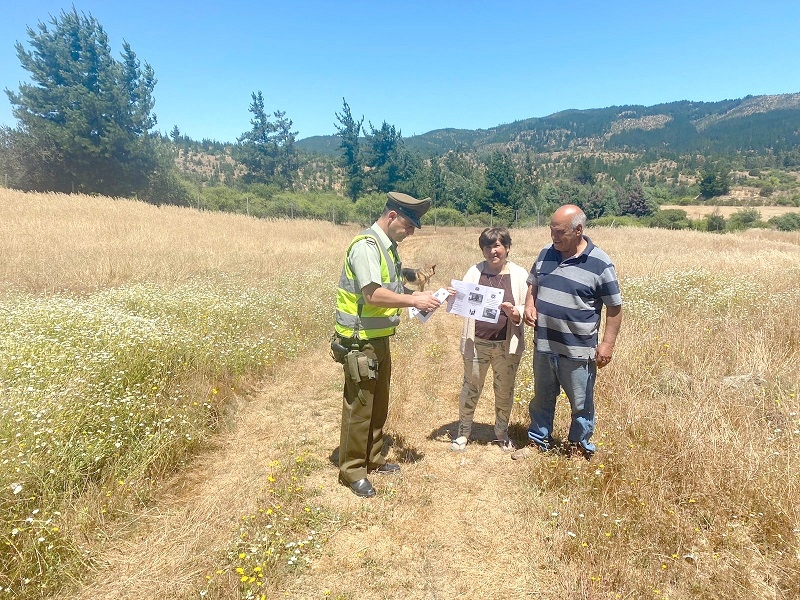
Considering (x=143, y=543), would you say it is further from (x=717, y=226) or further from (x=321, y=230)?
(x=717, y=226)

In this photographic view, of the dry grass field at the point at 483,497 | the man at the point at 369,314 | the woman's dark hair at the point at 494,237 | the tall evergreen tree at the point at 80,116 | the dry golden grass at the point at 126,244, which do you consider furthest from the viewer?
the tall evergreen tree at the point at 80,116

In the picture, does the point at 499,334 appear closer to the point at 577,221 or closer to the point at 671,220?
the point at 577,221

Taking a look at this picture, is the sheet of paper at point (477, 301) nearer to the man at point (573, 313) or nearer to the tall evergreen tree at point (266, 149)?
the man at point (573, 313)

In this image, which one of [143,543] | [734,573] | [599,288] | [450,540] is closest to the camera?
[734,573]

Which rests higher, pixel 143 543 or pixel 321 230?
pixel 321 230

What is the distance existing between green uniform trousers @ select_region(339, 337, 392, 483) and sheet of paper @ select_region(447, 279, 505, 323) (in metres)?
0.70

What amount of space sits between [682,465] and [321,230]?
1890cm

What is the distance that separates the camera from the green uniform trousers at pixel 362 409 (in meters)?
3.21

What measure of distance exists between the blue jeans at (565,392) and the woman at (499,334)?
0.29 m

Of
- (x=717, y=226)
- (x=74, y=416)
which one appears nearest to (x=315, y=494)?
(x=74, y=416)

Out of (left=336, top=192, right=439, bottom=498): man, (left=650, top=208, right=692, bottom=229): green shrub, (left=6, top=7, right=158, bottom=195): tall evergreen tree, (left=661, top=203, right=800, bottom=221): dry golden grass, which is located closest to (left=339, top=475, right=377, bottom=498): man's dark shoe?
(left=336, top=192, right=439, bottom=498): man

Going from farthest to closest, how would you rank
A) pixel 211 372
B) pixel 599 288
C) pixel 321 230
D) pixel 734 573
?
pixel 321 230, pixel 211 372, pixel 599 288, pixel 734 573

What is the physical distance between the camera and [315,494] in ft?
10.6

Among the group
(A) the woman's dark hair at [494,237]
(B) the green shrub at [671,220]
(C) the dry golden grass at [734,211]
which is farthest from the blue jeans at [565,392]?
(C) the dry golden grass at [734,211]
